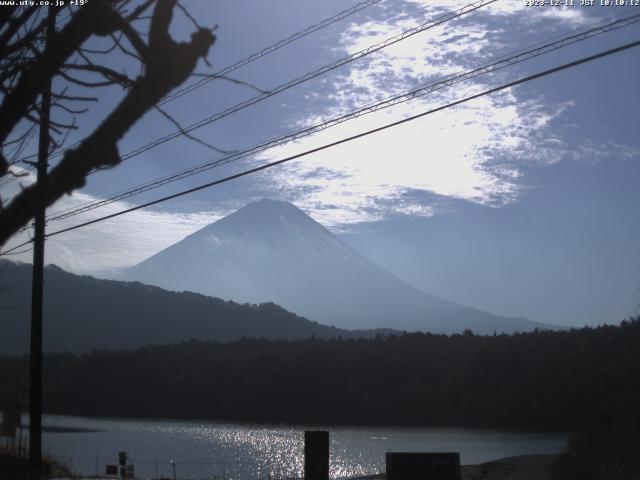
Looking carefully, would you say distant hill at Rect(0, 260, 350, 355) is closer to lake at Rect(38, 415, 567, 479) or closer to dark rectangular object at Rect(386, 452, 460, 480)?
lake at Rect(38, 415, 567, 479)

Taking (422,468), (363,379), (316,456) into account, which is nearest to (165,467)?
(422,468)

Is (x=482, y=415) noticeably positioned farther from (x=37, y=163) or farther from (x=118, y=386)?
(x=37, y=163)

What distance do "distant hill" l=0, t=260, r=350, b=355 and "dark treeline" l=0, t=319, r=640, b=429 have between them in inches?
1321

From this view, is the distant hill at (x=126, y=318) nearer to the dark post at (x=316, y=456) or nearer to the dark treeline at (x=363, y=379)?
the dark treeline at (x=363, y=379)

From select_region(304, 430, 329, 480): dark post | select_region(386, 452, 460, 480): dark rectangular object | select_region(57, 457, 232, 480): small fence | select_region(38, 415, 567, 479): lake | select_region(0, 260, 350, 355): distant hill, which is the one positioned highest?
select_region(0, 260, 350, 355): distant hill

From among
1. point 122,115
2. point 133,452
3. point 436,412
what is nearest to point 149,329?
point 436,412

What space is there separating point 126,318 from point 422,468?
12836 centimetres

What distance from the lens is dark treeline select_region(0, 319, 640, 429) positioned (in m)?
67.3

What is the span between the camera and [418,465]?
12414mm

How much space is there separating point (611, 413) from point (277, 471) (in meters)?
16.8

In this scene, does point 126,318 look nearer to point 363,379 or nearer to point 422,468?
point 363,379

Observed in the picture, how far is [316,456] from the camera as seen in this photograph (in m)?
10.4

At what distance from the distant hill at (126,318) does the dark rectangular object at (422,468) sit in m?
116

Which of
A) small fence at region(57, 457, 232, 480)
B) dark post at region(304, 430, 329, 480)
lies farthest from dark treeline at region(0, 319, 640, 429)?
dark post at region(304, 430, 329, 480)
